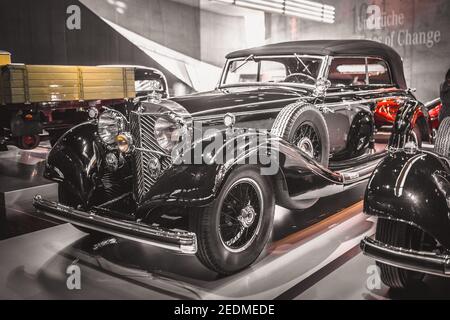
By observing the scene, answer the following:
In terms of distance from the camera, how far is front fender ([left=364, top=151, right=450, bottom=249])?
7.26ft

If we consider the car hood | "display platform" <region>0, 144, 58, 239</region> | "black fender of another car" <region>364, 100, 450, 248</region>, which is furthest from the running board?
"display platform" <region>0, 144, 58, 239</region>

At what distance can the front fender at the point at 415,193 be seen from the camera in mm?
2213

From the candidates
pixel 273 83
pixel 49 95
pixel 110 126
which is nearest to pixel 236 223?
pixel 110 126

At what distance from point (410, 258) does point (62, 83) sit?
6527 millimetres

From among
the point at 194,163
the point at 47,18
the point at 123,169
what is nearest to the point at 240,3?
the point at 47,18

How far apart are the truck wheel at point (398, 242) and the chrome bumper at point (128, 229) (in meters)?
1.06

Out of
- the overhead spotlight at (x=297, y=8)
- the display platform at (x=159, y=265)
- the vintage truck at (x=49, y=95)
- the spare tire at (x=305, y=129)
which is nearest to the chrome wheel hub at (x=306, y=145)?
the spare tire at (x=305, y=129)

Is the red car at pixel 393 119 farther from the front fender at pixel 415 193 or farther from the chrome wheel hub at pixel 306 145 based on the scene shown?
the front fender at pixel 415 193

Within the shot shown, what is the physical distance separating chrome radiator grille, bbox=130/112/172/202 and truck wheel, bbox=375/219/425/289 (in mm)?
1484

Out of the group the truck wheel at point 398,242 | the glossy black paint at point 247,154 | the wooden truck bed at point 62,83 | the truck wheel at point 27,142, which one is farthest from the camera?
the truck wheel at point 27,142

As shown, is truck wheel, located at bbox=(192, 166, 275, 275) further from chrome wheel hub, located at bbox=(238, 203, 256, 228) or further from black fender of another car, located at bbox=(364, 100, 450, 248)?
black fender of another car, located at bbox=(364, 100, 450, 248)

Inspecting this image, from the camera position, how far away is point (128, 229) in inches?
105

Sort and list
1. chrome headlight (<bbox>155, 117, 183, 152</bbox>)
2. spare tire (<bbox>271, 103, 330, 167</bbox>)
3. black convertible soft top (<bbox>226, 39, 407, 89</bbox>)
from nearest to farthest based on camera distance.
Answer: chrome headlight (<bbox>155, 117, 183, 152</bbox>) < spare tire (<bbox>271, 103, 330, 167</bbox>) < black convertible soft top (<bbox>226, 39, 407, 89</bbox>)
